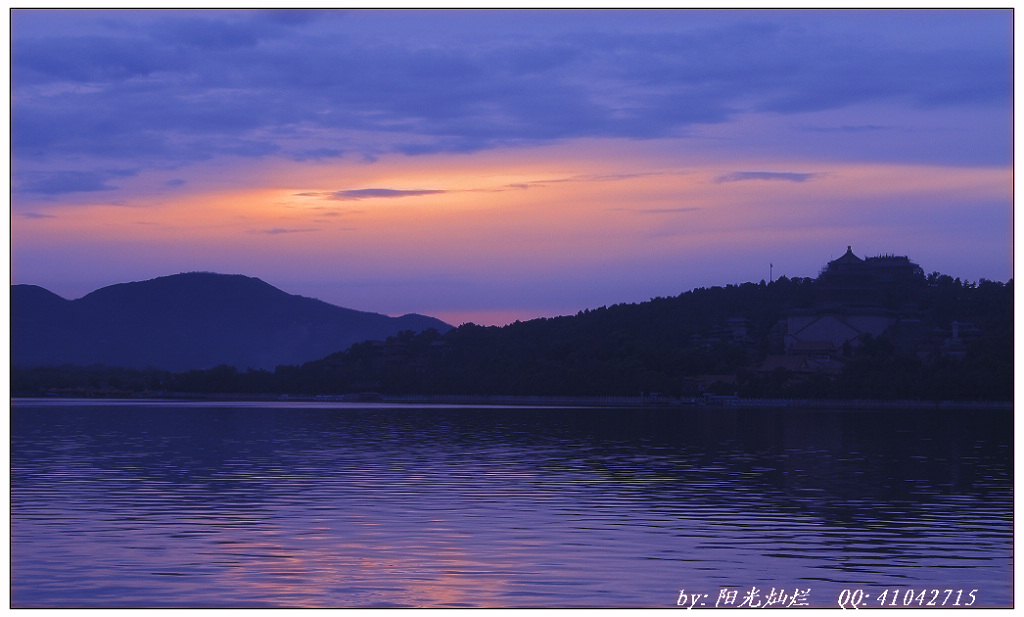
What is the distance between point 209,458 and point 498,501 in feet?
63.9

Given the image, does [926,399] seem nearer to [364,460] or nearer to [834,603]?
[364,460]

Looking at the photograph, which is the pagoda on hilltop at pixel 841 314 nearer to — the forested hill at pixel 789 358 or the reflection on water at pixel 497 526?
the forested hill at pixel 789 358

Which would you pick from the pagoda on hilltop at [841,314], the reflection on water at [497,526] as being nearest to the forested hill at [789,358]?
the pagoda on hilltop at [841,314]

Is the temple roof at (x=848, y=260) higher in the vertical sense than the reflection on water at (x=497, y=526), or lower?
higher

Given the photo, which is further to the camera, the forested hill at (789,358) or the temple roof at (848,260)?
the temple roof at (848,260)

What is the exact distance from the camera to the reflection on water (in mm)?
20125

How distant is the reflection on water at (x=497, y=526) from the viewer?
66.0ft

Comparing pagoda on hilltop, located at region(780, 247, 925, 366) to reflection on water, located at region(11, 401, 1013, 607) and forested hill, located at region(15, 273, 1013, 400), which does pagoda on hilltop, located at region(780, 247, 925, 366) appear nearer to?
forested hill, located at region(15, 273, 1013, 400)

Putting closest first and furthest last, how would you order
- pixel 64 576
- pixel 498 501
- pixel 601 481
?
pixel 64 576 → pixel 498 501 → pixel 601 481

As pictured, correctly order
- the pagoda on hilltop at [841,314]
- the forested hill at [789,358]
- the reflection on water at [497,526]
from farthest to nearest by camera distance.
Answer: the pagoda on hilltop at [841,314], the forested hill at [789,358], the reflection on water at [497,526]

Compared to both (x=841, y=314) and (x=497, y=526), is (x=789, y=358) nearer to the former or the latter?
(x=841, y=314)

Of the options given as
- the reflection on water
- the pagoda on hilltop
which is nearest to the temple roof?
the pagoda on hilltop

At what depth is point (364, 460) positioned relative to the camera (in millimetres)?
46781

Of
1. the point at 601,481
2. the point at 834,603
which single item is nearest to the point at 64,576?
the point at 834,603
